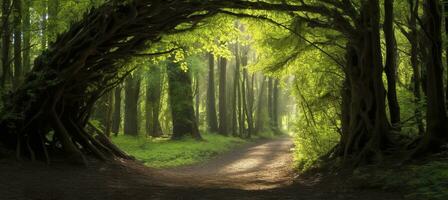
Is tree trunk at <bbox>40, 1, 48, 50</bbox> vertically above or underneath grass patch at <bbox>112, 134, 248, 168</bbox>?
above

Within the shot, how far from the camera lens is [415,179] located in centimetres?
676

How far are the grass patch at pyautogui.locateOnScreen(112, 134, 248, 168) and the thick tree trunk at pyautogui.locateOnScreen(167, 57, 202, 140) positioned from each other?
981mm

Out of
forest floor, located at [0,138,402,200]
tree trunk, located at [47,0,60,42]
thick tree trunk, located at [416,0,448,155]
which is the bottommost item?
forest floor, located at [0,138,402,200]

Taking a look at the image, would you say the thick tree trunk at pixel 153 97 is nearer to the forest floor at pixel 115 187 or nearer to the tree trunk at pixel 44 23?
the tree trunk at pixel 44 23

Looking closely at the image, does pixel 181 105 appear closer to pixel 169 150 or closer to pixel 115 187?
pixel 169 150

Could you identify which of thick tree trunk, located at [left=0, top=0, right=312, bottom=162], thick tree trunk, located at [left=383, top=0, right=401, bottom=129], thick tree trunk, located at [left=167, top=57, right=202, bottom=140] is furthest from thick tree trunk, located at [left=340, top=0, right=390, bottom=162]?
thick tree trunk, located at [left=167, top=57, right=202, bottom=140]

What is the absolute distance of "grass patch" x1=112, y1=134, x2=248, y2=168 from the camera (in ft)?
58.4

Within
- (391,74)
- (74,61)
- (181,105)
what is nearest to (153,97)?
(181,105)

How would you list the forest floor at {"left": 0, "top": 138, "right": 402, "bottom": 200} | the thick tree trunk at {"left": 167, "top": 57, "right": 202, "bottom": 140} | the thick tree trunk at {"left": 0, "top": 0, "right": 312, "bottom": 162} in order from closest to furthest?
the forest floor at {"left": 0, "top": 138, "right": 402, "bottom": 200}
the thick tree trunk at {"left": 0, "top": 0, "right": 312, "bottom": 162}
the thick tree trunk at {"left": 167, "top": 57, "right": 202, "bottom": 140}

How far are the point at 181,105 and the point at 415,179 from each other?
18421mm

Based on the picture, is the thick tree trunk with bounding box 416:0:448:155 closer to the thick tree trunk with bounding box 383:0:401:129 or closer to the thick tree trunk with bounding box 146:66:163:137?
the thick tree trunk with bounding box 383:0:401:129

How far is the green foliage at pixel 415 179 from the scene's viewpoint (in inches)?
234

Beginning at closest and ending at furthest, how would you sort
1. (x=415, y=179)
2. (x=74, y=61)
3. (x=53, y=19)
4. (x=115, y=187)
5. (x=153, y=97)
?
(x=415, y=179) < (x=115, y=187) < (x=74, y=61) < (x=53, y=19) < (x=153, y=97)

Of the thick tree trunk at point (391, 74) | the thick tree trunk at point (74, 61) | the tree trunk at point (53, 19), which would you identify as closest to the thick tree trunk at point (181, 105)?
the tree trunk at point (53, 19)
